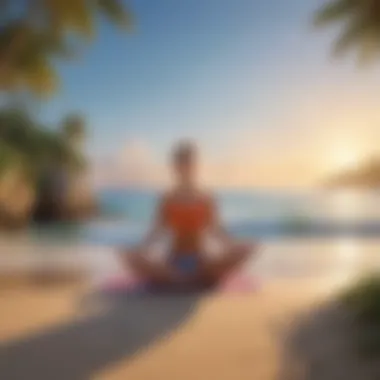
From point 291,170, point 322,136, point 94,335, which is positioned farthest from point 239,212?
point 94,335

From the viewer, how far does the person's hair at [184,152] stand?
4.24ft

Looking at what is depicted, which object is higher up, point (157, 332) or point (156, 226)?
point (156, 226)

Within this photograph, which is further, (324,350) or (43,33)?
(43,33)

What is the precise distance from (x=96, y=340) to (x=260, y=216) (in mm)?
439

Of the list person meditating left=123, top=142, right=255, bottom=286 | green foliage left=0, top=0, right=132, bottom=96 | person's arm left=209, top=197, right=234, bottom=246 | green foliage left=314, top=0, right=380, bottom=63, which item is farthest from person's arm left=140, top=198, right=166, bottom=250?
green foliage left=314, top=0, right=380, bottom=63

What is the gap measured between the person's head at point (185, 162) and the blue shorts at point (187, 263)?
16cm

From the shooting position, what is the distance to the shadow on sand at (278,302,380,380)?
118cm

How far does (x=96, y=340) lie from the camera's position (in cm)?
124

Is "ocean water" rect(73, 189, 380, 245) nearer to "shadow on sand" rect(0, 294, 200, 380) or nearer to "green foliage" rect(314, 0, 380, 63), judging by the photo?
"shadow on sand" rect(0, 294, 200, 380)

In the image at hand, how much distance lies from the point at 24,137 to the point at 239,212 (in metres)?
0.50

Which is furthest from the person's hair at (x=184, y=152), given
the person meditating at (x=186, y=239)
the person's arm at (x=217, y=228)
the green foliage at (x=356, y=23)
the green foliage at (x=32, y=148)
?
the green foliage at (x=356, y=23)

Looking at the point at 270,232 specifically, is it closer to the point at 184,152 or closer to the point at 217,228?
the point at 217,228

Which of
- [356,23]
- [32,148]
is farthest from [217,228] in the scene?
[356,23]

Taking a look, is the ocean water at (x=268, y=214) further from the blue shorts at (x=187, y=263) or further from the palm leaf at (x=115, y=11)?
the palm leaf at (x=115, y=11)
